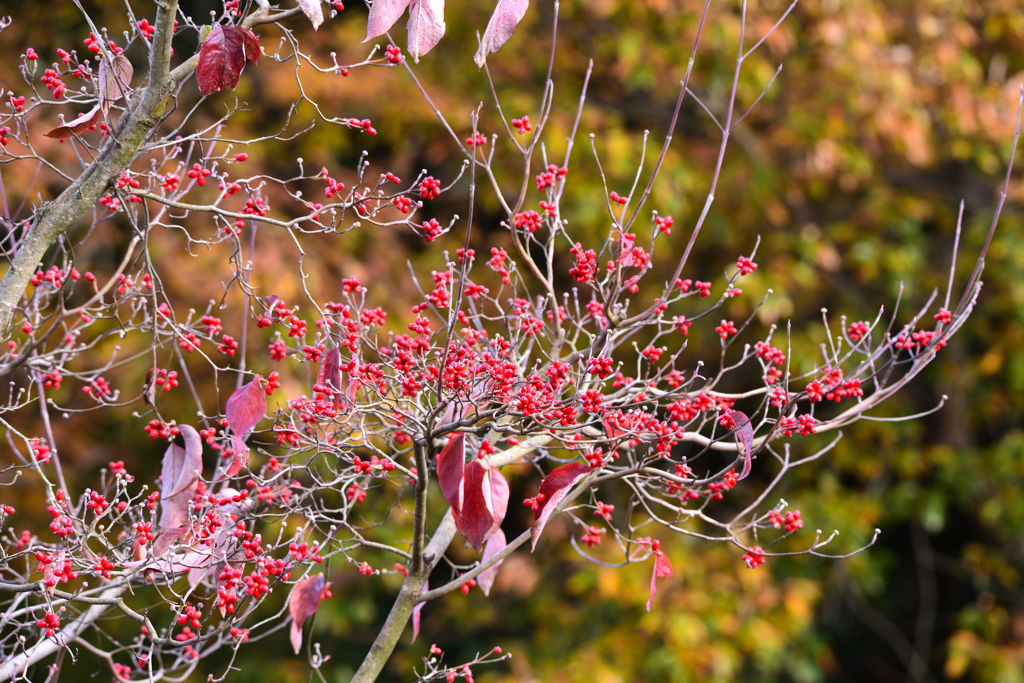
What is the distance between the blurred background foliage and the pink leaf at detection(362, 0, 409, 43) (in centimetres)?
275

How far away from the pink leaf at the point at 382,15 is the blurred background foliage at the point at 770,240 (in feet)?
9.03

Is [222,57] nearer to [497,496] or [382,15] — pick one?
[382,15]

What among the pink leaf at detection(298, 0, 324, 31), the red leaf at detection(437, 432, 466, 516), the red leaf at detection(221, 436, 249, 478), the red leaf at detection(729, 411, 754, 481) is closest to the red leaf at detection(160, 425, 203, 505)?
the red leaf at detection(221, 436, 249, 478)

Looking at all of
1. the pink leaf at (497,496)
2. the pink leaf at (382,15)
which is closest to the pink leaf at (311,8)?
the pink leaf at (382,15)

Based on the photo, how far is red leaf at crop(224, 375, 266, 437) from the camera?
1.17 meters

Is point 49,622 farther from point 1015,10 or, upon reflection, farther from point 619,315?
point 1015,10

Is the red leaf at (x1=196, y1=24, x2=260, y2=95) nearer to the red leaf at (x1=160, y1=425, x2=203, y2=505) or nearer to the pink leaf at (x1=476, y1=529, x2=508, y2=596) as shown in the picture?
the red leaf at (x1=160, y1=425, x2=203, y2=505)

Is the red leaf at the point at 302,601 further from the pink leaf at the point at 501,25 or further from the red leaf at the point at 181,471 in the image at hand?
the pink leaf at the point at 501,25

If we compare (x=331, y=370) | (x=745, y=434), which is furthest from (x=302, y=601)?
(x=745, y=434)

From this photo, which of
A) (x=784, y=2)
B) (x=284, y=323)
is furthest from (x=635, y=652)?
(x=284, y=323)

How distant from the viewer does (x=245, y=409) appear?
3.86 ft

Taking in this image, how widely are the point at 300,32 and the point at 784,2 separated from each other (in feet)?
7.68

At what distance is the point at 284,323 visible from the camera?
1175 mm

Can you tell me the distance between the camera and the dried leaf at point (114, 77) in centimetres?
110
